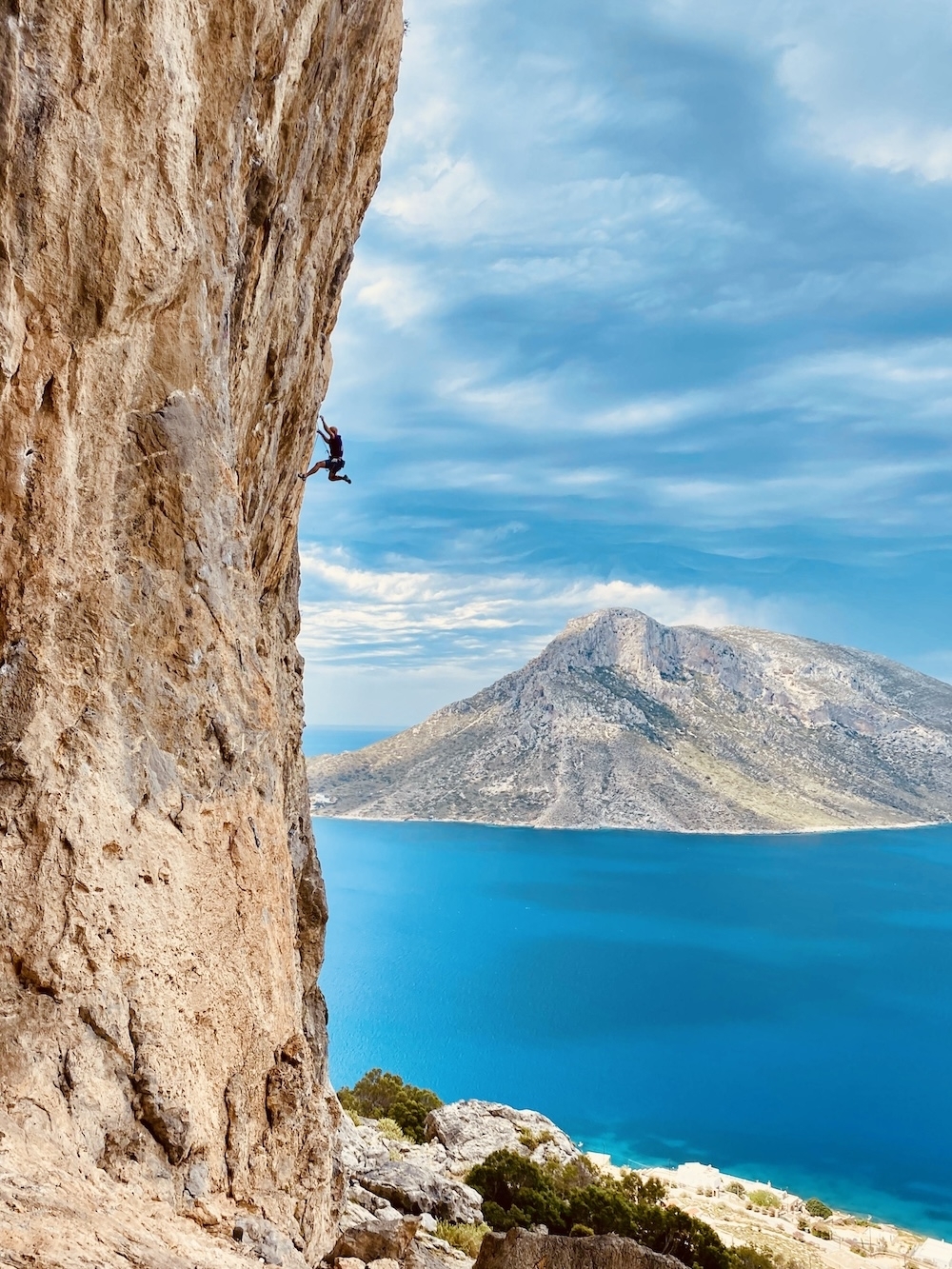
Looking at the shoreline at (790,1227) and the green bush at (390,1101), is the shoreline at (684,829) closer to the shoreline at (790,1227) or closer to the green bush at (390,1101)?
the shoreline at (790,1227)

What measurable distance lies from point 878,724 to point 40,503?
206408 mm

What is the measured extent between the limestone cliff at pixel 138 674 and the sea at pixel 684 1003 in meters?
41.1

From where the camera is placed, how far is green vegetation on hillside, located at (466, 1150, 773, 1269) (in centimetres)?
1934

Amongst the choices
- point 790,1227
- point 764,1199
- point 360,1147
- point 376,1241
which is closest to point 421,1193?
point 360,1147

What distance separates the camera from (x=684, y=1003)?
220 feet

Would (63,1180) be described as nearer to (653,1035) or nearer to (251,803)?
(251,803)

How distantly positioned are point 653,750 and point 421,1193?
13810 cm

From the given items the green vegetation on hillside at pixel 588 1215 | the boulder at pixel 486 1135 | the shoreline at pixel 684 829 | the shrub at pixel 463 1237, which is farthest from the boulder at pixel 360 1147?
the shoreline at pixel 684 829

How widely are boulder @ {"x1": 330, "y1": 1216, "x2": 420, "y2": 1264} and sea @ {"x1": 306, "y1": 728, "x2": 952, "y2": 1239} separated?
3357 cm

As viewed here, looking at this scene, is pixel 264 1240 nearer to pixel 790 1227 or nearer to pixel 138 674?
pixel 138 674

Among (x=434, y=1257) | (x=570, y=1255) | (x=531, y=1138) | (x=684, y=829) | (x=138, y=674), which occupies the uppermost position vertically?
(x=138, y=674)

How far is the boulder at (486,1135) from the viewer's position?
25.3m

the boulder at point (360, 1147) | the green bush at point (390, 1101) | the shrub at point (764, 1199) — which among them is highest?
the boulder at point (360, 1147)

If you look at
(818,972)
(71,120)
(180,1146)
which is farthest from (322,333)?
(818,972)
